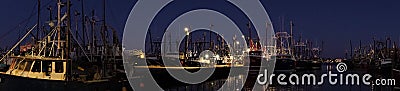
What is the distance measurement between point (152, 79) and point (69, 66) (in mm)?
15039

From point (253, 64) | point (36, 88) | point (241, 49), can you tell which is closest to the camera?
point (36, 88)

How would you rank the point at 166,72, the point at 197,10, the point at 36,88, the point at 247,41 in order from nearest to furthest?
the point at 36,88 < the point at 197,10 < the point at 166,72 < the point at 247,41

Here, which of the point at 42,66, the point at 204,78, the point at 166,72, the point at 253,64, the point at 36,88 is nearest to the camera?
the point at 36,88

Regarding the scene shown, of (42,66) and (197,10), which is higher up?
(197,10)

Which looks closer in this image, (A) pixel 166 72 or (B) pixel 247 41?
(A) pixel 166 72

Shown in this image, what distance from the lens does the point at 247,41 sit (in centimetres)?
9050

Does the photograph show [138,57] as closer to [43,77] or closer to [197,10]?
[197,10]

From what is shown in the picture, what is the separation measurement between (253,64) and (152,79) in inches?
1084

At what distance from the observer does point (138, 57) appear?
58.5 meters

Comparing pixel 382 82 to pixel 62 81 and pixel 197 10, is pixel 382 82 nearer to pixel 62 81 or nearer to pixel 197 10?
pixel 197 10

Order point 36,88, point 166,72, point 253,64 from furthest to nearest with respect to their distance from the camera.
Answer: point 253,64 → point 166,72 → point 36,88

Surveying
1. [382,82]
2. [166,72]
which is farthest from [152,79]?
[382,82]

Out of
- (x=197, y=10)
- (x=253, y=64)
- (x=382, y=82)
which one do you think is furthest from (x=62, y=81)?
(x=253, y=64)

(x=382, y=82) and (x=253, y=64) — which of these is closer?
(x=382, y=82)
